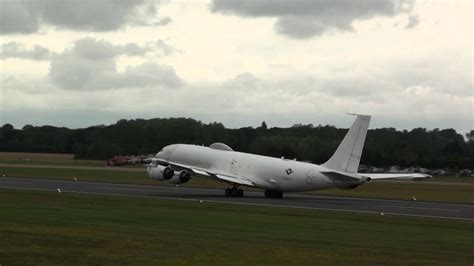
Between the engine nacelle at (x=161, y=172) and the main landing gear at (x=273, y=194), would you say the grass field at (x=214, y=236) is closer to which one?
the main landing gear at (x=273, y=194)

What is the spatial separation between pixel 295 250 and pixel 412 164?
366 ft

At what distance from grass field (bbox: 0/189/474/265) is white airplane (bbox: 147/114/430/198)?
11.5 m

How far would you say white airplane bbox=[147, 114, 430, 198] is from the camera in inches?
2156

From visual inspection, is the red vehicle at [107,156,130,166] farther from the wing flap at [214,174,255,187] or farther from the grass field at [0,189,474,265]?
the grass field at [0,189,474,265]

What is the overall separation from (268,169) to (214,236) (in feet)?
105

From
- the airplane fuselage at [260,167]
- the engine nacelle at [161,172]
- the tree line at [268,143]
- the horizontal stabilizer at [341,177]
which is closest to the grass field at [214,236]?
the horizontal stabilizer at [341,177]

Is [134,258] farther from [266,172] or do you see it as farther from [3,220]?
[266,172]

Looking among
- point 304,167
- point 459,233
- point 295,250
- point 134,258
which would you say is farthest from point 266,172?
point 134,258

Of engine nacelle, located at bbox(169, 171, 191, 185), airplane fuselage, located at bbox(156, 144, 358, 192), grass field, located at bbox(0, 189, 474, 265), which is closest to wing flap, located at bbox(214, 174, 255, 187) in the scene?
airplane fuselage, located at bbox(156, 144, 358, 192)

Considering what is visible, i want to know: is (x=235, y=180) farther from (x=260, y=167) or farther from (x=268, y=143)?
(x=268, y=143)

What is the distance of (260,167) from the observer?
197 feet

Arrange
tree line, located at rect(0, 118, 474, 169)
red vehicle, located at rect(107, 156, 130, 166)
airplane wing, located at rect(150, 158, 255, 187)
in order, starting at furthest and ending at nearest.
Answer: red vehicle, located at rect(107, 156, 130, 166)
tree line, located at rect(0, 118, 474, 169)
airplane wing, located at rect(150, 158, 255, 187)

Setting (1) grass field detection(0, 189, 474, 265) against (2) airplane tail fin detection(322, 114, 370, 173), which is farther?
(2) airplane tail fin detection(322, 114, 370, 173)

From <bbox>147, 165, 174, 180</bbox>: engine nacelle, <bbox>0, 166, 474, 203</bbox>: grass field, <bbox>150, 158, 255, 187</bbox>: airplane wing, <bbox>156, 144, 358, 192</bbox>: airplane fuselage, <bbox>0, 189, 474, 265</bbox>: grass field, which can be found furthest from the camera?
<bbox>0, 166, 474, 203</bbox>: grass field
